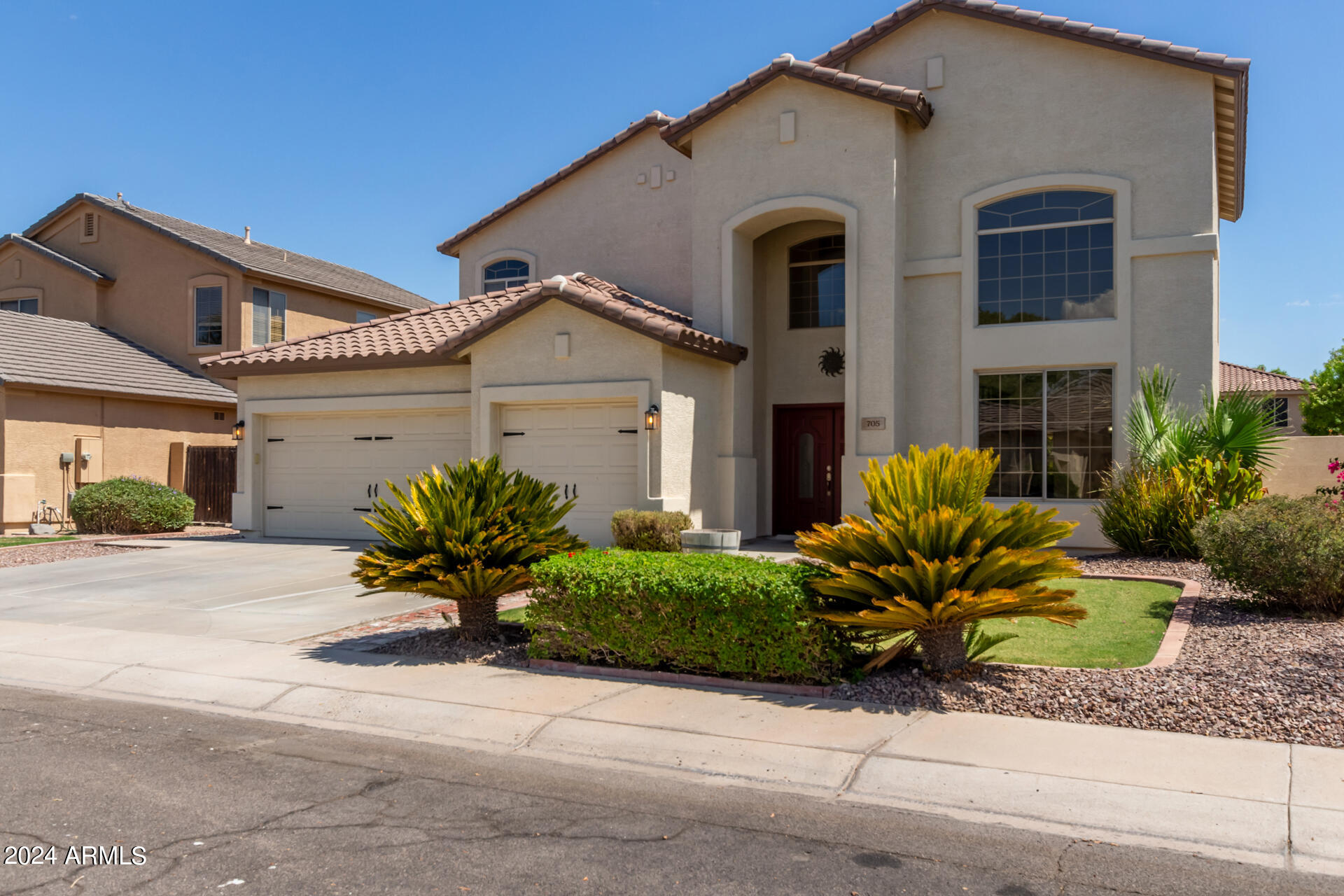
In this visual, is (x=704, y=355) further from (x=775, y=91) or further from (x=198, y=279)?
(x=198, y=279)

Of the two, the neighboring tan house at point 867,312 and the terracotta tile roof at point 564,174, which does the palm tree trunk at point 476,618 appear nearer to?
the neighboring tan house at point 867,312

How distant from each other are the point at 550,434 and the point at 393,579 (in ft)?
25.3

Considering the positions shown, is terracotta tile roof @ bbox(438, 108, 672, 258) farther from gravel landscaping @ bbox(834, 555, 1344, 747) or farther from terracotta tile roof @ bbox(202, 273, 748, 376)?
gravel landscaping @ bbox(834, 555, 1344, 747)

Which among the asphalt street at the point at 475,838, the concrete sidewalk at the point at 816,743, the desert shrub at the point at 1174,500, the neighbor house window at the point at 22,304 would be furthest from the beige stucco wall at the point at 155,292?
the asphalt street at the point at 475,838

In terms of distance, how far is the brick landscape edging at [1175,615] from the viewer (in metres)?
7.64

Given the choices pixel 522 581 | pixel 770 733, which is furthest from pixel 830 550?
pixel 522 581

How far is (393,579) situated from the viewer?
8.91 metres

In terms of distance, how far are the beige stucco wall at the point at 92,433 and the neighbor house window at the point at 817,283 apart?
16164 mm

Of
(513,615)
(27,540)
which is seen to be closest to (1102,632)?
(513,615)

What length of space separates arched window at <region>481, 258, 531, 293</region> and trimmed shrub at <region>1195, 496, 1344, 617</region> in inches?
619

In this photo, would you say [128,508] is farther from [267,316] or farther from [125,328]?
[125,328]

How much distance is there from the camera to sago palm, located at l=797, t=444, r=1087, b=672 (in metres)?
7.06

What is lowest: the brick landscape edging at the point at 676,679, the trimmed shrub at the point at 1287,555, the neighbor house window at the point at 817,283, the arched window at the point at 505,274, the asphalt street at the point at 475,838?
the asphalt street at the point at 475,838

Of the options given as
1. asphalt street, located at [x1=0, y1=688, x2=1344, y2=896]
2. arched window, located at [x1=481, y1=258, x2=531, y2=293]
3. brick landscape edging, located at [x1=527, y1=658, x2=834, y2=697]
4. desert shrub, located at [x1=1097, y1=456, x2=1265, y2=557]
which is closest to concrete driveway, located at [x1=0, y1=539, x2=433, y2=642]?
brick landscape edging, located at [x1=527, y1=658, x2=834, y2=697]
